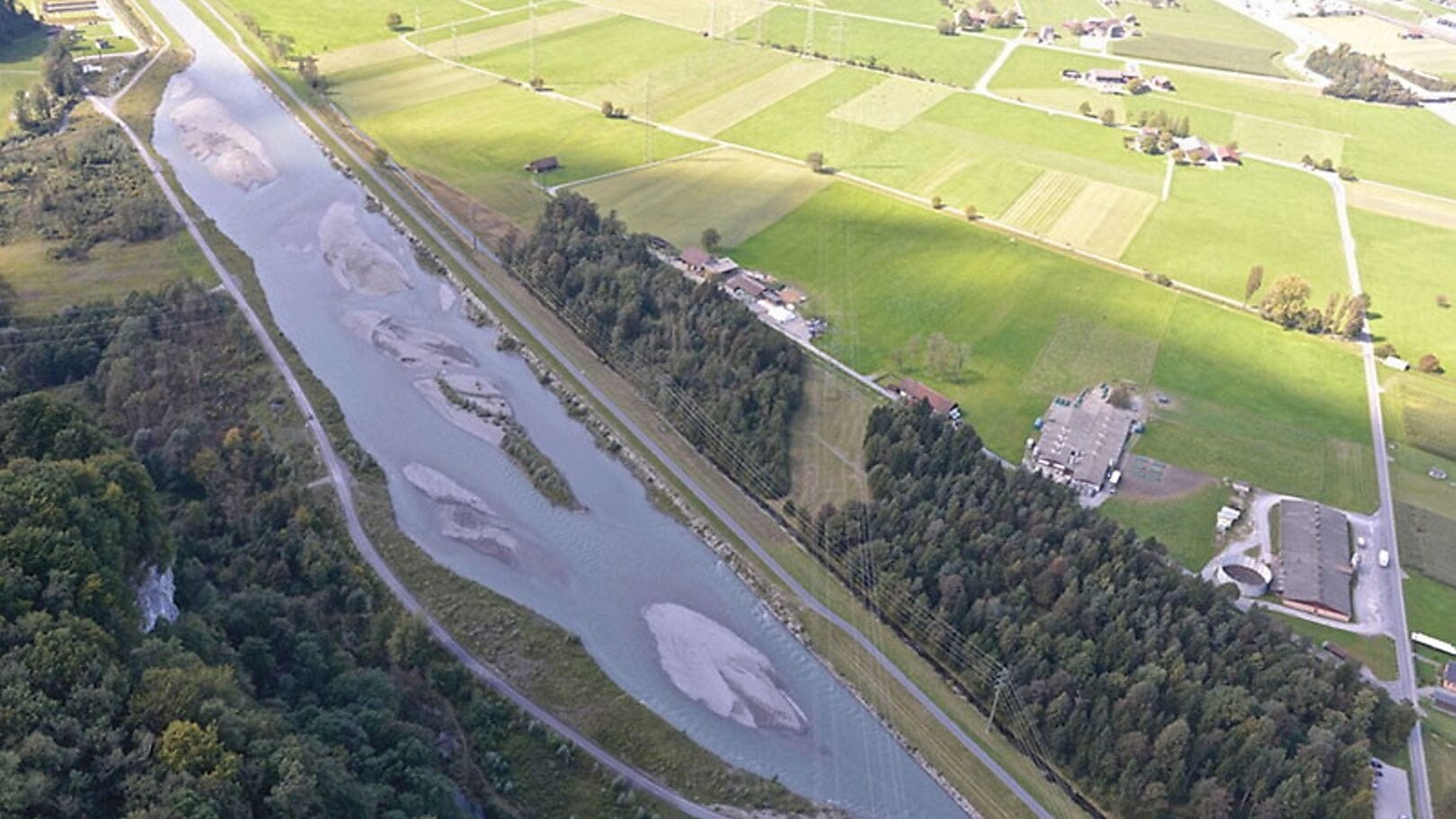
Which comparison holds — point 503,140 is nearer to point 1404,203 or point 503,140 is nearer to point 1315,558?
point 1315,558

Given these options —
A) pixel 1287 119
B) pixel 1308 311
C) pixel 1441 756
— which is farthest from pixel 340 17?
pixel 1441 756

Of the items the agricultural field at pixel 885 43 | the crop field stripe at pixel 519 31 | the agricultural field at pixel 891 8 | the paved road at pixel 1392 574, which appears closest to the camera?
the paved road at pixel 1392 574

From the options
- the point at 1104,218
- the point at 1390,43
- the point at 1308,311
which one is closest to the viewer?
the point at 1308,311

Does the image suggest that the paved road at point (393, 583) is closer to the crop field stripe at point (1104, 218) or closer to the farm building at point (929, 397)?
the farm building at point (929, 397)

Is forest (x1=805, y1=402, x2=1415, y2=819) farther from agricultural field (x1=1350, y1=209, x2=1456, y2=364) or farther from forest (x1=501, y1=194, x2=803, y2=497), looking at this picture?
agricultural field (x1=1350, y1=209, x2=1456, y2=364)

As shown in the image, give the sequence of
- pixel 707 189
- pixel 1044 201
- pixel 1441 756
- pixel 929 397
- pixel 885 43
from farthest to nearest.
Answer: pixel 885 43 → pixel 1044 201 → pixel 707 189 → pixel 929 397 → pixel 1441 756

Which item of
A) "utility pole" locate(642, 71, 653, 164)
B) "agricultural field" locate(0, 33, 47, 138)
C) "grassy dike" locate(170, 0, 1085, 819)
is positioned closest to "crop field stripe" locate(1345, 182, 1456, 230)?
"utility pole" locate(642, 71, 653, 164)

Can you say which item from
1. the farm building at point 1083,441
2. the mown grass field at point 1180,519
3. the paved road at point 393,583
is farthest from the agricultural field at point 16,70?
the mown grass field at point 1180,519
